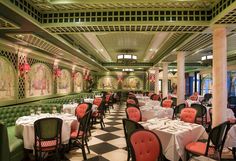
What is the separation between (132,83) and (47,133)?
1735cm

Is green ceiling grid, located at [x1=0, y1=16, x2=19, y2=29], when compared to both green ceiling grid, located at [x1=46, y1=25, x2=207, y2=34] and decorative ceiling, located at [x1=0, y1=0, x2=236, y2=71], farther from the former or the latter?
green ceiling grid, located at [x1=46, y1=25, x2=207, y2=34]

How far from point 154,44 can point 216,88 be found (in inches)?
166

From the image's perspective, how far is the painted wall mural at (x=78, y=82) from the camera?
1385 centimetres

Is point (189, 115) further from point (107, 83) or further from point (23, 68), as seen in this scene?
point (107, 83)

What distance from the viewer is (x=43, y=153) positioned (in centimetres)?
396

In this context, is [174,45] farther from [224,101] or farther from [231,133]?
[231,133]

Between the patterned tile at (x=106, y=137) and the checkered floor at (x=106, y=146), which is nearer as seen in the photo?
the checkered floor at (x=106, y=146)

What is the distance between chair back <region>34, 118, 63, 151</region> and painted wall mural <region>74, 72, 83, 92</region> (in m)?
10.2

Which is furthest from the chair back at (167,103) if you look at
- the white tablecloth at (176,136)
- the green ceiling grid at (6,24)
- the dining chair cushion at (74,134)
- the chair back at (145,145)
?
the green ceiling grid at (6,24)

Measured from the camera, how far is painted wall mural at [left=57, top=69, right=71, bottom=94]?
10391mm

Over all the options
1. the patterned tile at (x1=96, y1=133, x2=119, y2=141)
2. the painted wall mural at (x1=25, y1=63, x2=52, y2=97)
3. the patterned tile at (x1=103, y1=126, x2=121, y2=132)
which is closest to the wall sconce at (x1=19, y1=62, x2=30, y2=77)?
the painted wall mural at (x1=25, y1=63, x2=52, y2=97)

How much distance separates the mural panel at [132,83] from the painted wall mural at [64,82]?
9203 mm

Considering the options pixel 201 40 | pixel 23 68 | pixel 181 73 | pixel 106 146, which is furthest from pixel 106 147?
pixel 181 73

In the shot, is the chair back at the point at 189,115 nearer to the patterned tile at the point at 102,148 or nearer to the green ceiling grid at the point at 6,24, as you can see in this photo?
the patterned tile at the point at 102,148
